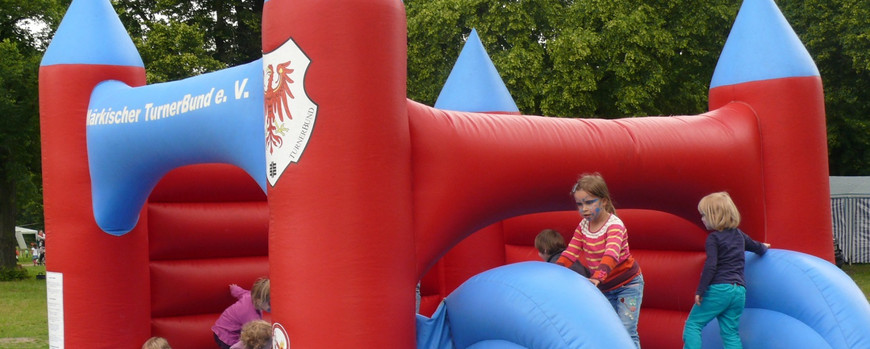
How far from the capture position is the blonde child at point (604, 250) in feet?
13.1

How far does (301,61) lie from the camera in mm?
3504

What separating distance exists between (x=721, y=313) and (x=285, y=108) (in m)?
2.38

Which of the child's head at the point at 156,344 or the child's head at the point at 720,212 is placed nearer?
the child's head at the point at 720,212

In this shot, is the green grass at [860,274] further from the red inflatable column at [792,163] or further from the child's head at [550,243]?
the child's head at [550,243]

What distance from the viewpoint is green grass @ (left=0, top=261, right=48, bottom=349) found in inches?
352

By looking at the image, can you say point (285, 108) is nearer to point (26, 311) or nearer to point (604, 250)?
point (604, 250)

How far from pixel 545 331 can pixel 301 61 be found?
1392mm

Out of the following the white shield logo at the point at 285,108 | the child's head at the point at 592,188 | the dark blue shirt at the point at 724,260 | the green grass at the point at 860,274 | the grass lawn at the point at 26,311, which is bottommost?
the green grass at the point at 860,274

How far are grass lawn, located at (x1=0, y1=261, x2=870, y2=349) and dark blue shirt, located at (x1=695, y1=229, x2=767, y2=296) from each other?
6551 millimetres

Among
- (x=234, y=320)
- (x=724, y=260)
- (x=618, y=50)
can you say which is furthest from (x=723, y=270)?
(x=618, y=50)

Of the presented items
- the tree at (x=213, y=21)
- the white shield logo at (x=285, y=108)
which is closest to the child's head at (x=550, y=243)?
the white shield logo at (x=285, y=108)

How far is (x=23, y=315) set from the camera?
1127 centimetres

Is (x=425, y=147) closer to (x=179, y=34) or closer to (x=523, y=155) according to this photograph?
(x=523, y=155)

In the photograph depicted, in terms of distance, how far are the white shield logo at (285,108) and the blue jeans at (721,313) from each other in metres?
2.18
